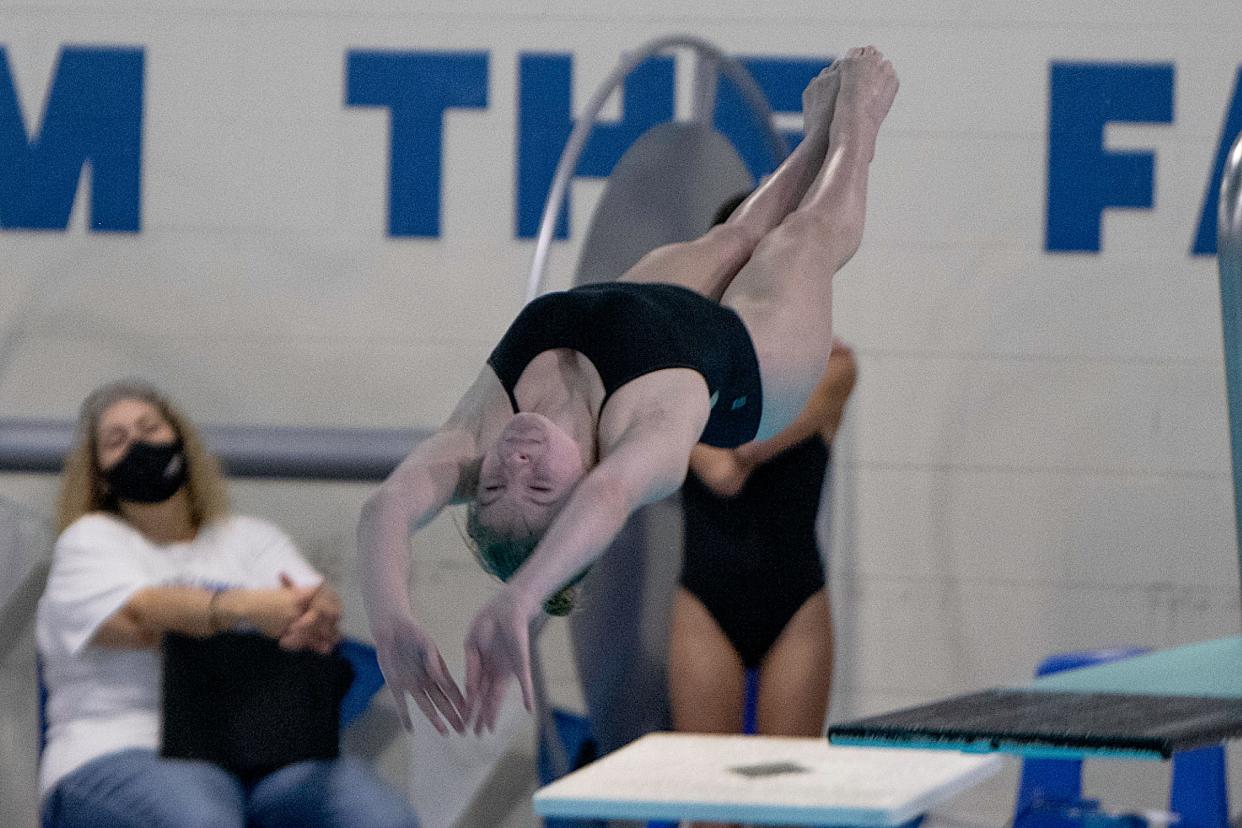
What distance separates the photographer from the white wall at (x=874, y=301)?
13.8ft

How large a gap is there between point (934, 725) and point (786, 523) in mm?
1672

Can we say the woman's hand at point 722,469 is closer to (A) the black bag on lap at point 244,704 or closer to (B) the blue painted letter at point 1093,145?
(A) the black bag on lap at point 244,704

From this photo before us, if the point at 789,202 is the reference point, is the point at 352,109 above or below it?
above

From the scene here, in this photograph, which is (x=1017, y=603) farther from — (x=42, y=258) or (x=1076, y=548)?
(x=42, y=258)

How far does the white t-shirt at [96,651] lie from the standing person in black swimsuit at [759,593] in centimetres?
108

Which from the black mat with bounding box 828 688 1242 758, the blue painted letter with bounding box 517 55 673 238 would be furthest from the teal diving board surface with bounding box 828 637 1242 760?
the blue painted letter with bounding box 517 55 673 238

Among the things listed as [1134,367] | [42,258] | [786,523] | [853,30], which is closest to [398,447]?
[786,523]

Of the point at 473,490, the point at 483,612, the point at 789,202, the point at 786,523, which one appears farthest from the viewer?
the point at 786,523

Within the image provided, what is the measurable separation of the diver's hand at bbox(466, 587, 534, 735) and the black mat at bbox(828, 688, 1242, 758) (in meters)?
0.46

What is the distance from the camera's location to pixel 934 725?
1.99m

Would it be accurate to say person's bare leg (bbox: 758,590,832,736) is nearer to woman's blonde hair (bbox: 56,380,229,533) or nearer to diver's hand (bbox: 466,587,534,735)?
woman's blonde hair (bbox: 56,380,229,533)

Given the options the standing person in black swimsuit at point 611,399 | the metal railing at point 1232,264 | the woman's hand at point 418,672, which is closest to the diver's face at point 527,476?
the standing person in black swimsuit at point 611,399

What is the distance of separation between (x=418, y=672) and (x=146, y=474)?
1926 millimetres

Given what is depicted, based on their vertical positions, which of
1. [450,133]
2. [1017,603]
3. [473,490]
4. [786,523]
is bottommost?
[1017,603]
